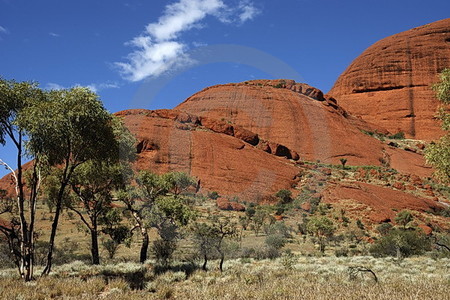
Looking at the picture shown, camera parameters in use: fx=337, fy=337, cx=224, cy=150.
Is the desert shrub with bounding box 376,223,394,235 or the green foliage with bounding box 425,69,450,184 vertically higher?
the green foliage with bounding box 425,69,450,184

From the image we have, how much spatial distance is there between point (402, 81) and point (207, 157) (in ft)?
265

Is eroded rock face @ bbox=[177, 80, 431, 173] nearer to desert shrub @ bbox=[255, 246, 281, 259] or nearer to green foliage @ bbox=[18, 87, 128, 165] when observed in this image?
desert shrub @ bbox=[255, 246, 281, 259]

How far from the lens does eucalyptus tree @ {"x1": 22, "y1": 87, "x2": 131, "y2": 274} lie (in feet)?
34.6

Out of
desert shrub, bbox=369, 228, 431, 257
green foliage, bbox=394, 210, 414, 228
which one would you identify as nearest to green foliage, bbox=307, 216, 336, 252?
desert shrub, bbox=369, 228, 431, 257

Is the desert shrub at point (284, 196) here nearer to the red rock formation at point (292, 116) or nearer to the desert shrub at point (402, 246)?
the desert shrub at point (402, 246)

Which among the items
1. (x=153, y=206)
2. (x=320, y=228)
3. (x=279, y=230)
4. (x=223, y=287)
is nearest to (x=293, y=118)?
A: (x=279, y=230)

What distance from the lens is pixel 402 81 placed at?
106m

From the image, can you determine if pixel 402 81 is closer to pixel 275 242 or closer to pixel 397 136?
pixel 397 136

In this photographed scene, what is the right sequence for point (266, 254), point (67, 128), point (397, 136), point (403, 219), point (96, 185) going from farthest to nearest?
1. point (397, 136)
2. point (403, 219)
3. point (266, 254)
4. point (96, 185)
5. point (67, 128)

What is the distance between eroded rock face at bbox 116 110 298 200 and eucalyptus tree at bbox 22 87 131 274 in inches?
1514

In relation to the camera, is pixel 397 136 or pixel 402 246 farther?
pixel 397 136

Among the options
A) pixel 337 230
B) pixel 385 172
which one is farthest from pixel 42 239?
pixel 385 172

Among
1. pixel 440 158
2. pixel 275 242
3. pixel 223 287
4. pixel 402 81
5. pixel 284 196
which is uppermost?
pixel 402 81

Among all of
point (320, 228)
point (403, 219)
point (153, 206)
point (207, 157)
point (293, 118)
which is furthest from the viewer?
point (293, 118)
